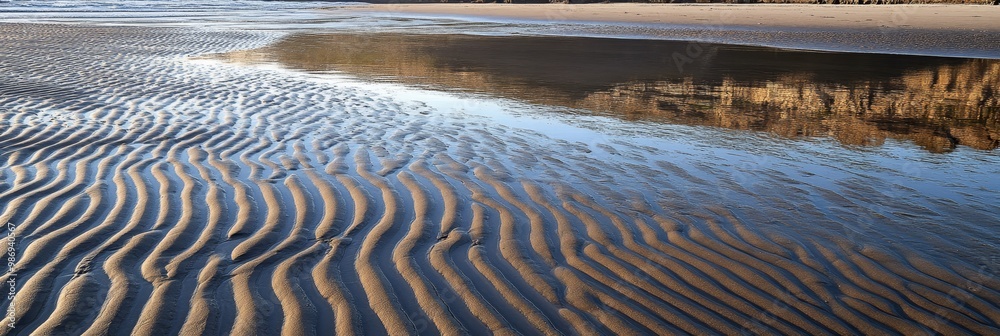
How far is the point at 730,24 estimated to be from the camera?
2647cm

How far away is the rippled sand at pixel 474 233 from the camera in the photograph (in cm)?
317

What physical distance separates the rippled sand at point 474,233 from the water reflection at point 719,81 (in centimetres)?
151

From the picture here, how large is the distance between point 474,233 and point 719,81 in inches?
331

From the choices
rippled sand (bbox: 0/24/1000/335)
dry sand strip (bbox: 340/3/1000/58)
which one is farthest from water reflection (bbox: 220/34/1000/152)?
dry sand strip (bbox: 340/3/1000/58)

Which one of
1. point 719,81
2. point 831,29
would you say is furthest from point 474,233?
point 831,29

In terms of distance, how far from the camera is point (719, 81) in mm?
11562

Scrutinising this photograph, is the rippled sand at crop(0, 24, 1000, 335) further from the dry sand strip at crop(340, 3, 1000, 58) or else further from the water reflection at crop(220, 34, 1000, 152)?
the dry sand strip at crop(340, 3, 1000, 58)


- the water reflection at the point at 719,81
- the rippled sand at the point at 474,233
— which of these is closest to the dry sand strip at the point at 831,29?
the water reflection at the point at 719,81

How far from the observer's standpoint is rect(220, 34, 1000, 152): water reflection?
7.95 metres

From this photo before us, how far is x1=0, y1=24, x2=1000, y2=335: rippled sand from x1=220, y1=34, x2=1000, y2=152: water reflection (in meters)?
1.51

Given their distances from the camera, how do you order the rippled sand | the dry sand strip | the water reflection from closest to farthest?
the rippled sand < the water reflection < the dry sand strip

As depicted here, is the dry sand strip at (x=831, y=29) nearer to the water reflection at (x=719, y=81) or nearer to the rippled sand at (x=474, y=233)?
the water reflection at (x=719, y=81)

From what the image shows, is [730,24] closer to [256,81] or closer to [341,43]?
[341,43]

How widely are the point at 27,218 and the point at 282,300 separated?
2.14m
